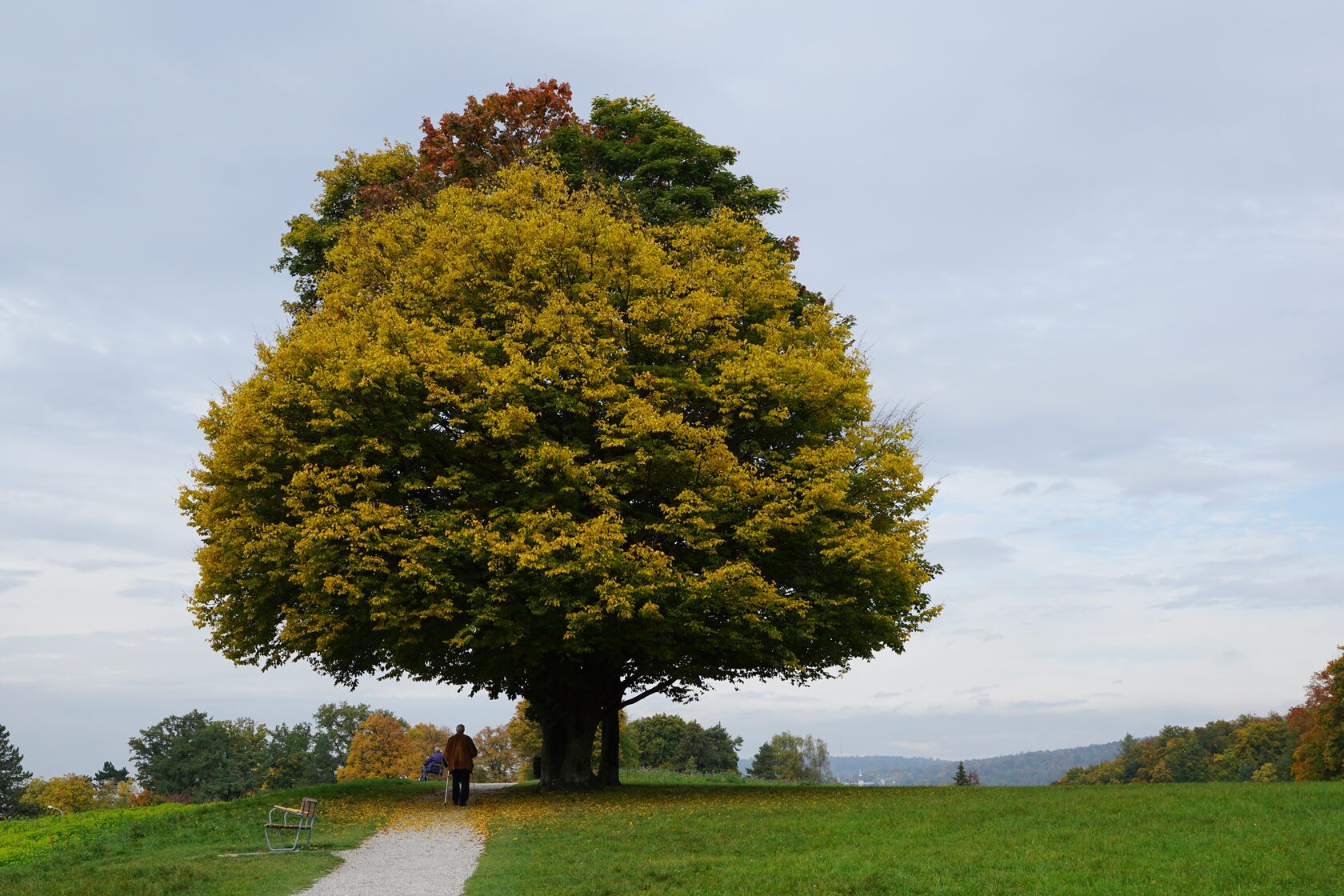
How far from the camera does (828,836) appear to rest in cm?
1584

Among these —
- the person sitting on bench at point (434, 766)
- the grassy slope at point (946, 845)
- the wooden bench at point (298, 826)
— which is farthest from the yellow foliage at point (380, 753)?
the grassy slope at point (946, 845)

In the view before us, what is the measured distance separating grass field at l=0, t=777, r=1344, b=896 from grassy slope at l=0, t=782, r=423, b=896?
0.24ft

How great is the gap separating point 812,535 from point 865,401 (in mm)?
4007

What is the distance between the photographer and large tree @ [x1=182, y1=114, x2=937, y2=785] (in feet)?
72.1

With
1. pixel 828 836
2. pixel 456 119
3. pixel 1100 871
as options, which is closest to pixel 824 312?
pixel 456 119

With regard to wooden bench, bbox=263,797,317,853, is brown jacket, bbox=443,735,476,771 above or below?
above

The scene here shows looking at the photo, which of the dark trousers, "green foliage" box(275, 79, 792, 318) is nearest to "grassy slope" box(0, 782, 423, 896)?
the dark trousers

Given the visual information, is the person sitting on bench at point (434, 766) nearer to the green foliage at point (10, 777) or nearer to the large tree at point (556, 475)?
the large tree at point (556, 475)

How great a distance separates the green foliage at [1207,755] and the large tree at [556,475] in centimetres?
5104

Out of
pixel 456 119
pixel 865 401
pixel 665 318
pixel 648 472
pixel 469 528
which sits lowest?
pixel 469 528

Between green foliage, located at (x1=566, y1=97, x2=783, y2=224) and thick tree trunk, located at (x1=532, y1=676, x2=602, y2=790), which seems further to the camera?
green foliage, located at (x1=566, y1=97, x2=783, y2=224)

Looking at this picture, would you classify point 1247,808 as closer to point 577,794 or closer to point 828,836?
point 828,836

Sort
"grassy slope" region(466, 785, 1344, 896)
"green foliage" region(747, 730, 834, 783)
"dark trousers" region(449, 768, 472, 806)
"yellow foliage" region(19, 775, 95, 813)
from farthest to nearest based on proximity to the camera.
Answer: "green foliage" region(747, 730, 834, 783) < "yellow foliage" region(19, 775, 95, 813) < "dark trousers" region(449, 768, 472, 806) < "grassy slope" region(466, 785, 1344, 896)

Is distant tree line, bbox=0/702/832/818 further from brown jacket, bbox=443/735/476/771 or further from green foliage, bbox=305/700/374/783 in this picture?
brown jacket, bbox=443/735/476/771
